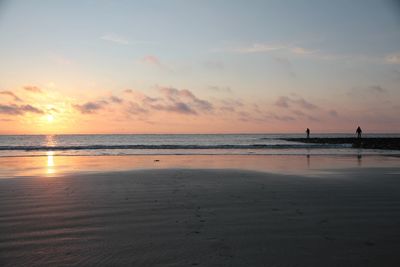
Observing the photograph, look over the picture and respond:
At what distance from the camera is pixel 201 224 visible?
612cm

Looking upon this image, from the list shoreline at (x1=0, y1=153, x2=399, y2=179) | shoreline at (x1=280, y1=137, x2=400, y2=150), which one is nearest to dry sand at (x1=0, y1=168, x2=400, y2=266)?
shoreline at (x1=0, y1=153, x2=399, y2=179)

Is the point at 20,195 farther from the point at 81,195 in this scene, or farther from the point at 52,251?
the point at 52,251

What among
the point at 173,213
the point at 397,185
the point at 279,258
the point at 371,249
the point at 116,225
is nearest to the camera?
the point at 279,258

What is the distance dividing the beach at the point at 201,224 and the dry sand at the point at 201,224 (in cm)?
2

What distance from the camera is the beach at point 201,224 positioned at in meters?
4.55

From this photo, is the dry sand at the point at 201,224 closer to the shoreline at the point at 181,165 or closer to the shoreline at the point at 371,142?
the shoreline at the point at 181,165

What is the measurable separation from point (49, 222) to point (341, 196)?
697 cm

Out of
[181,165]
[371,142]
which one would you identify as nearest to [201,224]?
[181,165]

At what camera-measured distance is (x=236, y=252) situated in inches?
185

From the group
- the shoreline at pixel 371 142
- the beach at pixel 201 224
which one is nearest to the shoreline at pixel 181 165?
the beach at pixel 201 224

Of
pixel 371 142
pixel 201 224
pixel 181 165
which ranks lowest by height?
pixel 201 224

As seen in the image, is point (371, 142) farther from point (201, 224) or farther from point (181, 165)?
point (201, 224)

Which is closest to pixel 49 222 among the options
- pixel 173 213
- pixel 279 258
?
pixel 173 213

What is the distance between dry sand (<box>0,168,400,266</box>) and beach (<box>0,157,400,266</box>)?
0.02 metres
